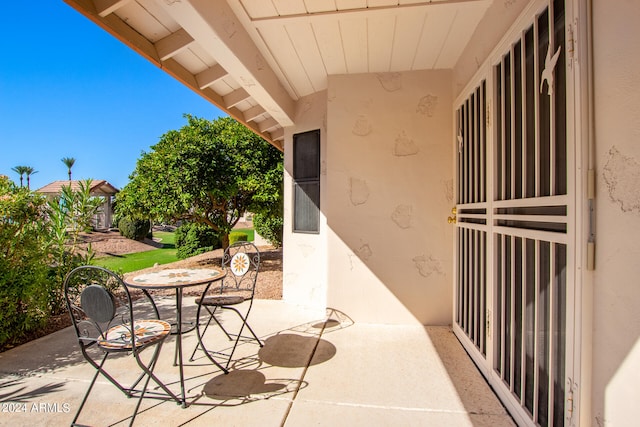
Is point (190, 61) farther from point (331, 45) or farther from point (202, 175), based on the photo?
point (202, 175)

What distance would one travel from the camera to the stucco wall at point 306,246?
391 centimetres

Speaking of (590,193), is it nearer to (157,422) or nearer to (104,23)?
(157,422)

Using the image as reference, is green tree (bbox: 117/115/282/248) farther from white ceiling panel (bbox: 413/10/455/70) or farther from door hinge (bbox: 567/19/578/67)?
door hinge (bbox: 567/19/578/67)

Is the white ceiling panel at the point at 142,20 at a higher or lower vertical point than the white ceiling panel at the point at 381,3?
lower

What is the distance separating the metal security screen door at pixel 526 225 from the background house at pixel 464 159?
1 centimetres

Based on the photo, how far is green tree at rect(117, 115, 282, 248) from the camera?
6812mm

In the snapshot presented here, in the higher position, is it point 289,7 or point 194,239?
point 289,7

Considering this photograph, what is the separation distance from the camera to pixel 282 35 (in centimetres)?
266

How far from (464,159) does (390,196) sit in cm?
81

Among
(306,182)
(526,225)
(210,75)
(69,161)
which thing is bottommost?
(526,225)

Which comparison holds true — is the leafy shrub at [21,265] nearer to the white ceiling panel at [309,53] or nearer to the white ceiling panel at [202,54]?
the white ceiling panel at [202,54]

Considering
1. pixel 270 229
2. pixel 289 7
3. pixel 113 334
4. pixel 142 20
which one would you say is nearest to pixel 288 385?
pixel 113 334

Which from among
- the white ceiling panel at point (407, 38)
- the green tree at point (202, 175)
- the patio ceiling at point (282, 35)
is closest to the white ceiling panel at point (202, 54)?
the patio ceiling at point (282, 35)

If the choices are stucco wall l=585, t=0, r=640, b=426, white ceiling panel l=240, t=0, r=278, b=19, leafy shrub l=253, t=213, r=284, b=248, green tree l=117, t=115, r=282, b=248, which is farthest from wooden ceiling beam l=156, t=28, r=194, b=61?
leafy shrub l=253, t=213, r=284, b=248
